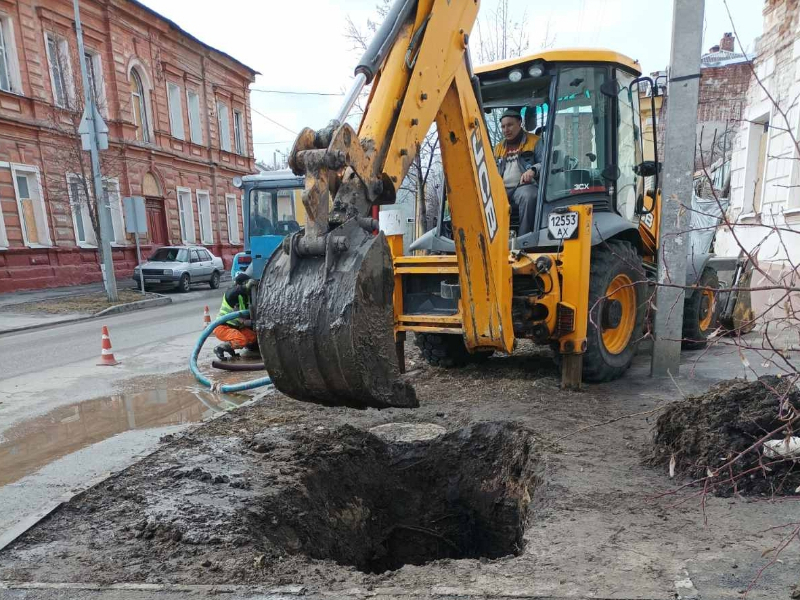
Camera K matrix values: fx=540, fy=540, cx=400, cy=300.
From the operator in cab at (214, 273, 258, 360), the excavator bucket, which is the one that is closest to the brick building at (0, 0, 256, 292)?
the operator in cab at (214, 273, 258, 360)

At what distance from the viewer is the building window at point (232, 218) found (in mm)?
27156

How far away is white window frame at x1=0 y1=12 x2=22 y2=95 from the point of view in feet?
53.9

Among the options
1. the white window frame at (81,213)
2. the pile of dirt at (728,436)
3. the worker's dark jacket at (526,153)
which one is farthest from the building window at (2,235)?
the pile of dirt at (728,436)

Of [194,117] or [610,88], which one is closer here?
[610,88]

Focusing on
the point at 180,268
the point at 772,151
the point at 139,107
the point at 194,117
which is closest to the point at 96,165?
the point at 180,268

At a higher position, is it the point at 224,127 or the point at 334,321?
the point at 224,127

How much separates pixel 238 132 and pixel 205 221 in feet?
20.4

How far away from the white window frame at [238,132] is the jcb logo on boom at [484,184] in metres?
26.8

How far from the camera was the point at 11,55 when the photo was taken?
1653 centimetres

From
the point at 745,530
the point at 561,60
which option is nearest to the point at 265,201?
the point at 561,60

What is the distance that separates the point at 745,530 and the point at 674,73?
476 cm

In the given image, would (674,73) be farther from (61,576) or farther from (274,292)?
(61,576)

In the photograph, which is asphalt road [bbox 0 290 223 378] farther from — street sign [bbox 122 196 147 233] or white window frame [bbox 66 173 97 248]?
white window frame [bbox 66 173 97 248]

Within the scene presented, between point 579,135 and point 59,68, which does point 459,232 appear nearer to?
point 579,135
